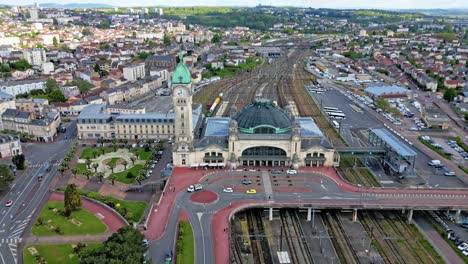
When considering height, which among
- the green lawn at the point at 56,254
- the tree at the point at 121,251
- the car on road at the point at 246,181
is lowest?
the green lawn at the point at 56,254

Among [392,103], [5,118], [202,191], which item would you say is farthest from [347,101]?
[5,118]

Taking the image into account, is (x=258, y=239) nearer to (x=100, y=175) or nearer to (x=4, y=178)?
(x=100, y=175)

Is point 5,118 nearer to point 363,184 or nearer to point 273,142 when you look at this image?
point 273,142

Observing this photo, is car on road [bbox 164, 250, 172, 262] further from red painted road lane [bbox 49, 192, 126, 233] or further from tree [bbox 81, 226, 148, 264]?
red painted road lane [bbox 49, 192, 126, 233]

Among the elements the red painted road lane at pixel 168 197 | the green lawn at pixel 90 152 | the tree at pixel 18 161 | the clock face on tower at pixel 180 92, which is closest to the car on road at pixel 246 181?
the red painted road lane at pixel 168 197

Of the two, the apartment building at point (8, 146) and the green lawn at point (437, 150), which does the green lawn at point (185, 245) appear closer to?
the apartment building at point (8, 146)
